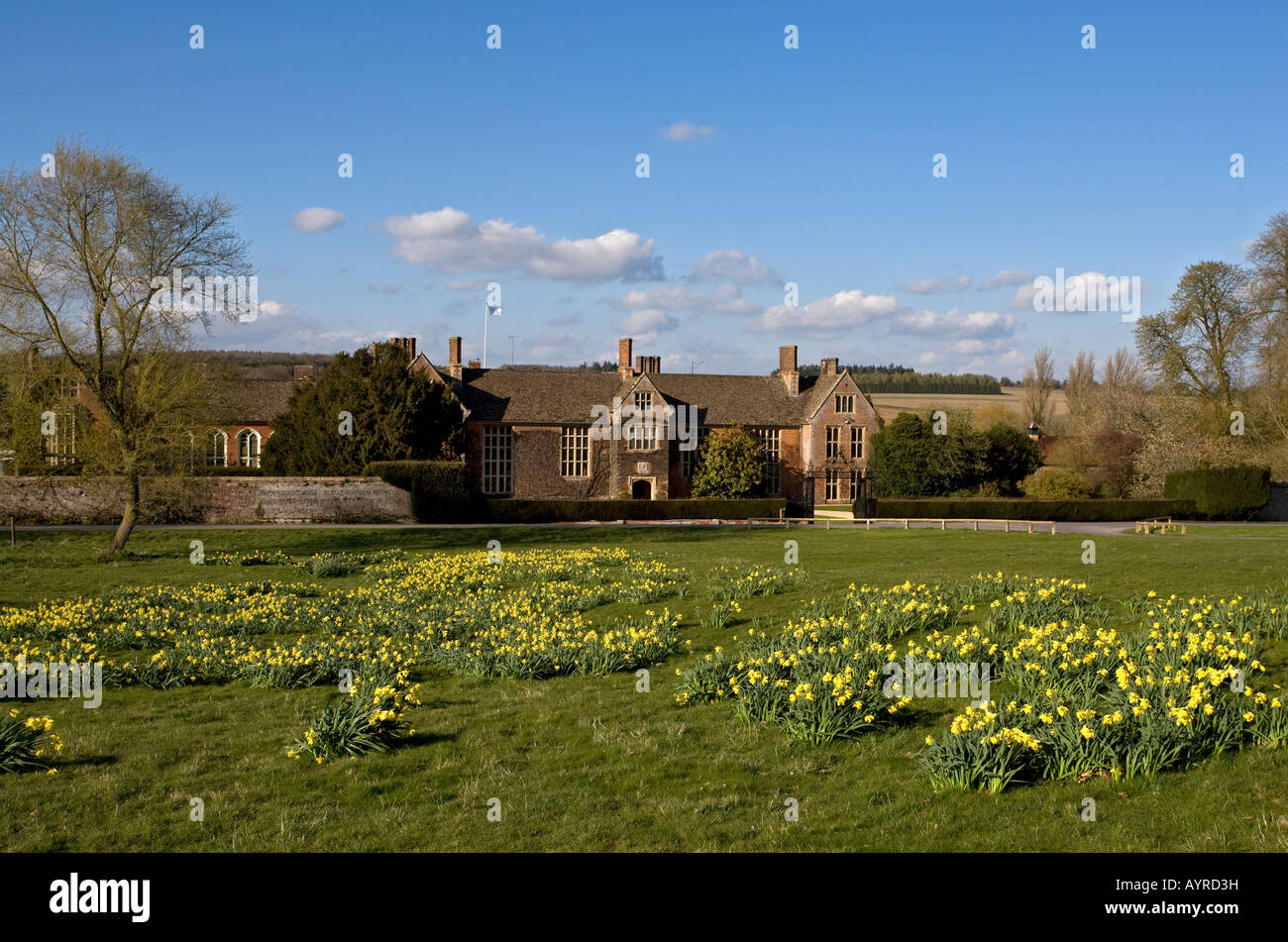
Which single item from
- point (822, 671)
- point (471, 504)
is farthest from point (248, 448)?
point (822, 671)

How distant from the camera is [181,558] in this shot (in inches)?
1033

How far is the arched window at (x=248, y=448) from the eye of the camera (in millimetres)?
59938

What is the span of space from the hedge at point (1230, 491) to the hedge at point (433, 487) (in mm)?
34175

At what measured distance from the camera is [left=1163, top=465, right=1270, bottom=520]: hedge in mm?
44375

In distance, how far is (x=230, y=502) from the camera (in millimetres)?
40750

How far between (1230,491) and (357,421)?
42156mm

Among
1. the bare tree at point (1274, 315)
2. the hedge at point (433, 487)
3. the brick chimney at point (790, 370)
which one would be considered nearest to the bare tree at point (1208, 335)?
the bare tree at point (1274, 315)

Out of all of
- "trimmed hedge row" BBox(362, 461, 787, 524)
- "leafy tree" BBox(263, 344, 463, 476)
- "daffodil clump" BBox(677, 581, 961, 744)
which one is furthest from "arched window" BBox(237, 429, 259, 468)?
"daffodil clump" BBox(677, 581, 961, 744)

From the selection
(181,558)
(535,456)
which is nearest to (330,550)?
(181,558)

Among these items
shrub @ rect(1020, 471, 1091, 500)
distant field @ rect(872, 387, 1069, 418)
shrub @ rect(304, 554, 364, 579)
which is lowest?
shrub @ rect(304, 554, 364, 579)

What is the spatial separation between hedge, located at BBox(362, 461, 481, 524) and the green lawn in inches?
1235

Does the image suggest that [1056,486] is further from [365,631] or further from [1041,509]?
[365,631]

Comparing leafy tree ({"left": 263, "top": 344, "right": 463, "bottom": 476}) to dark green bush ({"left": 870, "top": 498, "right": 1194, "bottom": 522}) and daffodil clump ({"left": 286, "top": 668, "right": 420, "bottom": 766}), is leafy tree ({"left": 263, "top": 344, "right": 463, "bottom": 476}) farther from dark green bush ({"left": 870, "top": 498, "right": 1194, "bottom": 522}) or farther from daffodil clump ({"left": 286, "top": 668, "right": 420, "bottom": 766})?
daffodil clump ({"left": 286, "top": 668, "right": 420, "bottom": 766})
